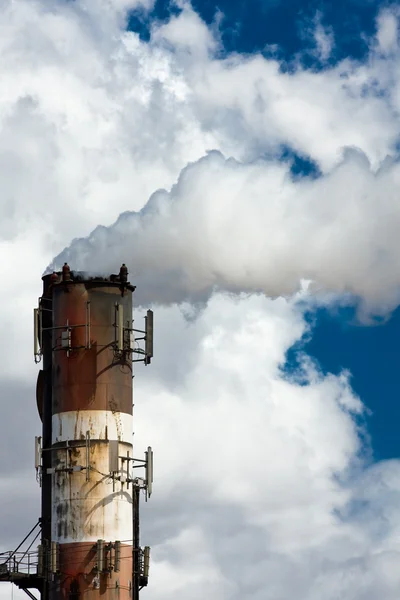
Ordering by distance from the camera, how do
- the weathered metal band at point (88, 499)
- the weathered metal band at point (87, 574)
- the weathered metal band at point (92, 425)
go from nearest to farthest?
the weathered metal band at point (87, 574)
the weathered metal band at point (88, 499)
the weathered metal band at point (92, 425)

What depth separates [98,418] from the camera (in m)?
78.8

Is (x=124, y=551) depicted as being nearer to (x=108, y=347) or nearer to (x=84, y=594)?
(x=84, y=594)

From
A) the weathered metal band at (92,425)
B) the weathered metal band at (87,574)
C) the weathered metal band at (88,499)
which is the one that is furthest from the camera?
the weathered metal band at (92,425)

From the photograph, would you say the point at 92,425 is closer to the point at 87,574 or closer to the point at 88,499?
the point at 88,499

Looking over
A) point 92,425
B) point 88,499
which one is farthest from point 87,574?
point 92,425

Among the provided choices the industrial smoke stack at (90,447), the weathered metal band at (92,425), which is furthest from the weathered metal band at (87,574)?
the weathered metal band at (92,425)

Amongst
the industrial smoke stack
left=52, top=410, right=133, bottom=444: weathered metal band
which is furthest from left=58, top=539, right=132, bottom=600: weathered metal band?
left=52, top=410, right=133, bottom=444: weathered metal band

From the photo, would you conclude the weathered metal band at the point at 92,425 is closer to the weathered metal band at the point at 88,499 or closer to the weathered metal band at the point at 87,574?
the weathered metal band at the point at 88,499

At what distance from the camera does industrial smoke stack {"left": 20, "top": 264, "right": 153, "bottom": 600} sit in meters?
77.4

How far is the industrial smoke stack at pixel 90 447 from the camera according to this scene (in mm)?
77438

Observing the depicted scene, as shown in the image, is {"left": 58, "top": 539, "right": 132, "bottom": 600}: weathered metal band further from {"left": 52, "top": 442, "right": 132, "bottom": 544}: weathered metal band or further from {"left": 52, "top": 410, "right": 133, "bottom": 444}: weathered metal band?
{"left": 52, "top": 410, "right": 133, "bottom": 444}: weathered metal band

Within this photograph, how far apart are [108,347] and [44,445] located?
5672mm

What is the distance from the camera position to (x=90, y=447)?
257ft

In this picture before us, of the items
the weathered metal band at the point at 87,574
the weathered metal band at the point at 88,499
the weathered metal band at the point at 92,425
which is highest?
the weathered metal band at the point at 92,425
